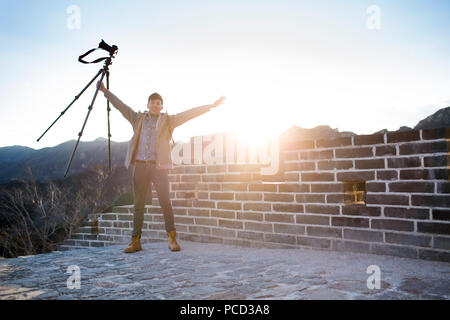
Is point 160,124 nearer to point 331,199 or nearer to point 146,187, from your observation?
point 146,187

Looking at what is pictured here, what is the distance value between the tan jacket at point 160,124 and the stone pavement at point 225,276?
1.10 m

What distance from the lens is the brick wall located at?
3.08m

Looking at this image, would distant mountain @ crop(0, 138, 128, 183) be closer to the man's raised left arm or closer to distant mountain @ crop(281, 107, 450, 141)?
distant mountain @ crop(281, 107, 450, 141)

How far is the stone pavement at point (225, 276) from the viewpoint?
2.21 m

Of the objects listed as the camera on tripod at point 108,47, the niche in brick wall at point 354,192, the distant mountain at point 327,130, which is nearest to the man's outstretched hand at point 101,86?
the camera on tripod at point 108,47

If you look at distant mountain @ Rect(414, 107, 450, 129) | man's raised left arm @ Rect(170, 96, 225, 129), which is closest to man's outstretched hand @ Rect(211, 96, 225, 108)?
man's raised left arm @ Rect(170, 96, 225, 129)

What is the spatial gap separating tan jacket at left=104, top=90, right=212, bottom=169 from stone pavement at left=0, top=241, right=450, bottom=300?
43.4 inches

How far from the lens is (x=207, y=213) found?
4750 millimetres

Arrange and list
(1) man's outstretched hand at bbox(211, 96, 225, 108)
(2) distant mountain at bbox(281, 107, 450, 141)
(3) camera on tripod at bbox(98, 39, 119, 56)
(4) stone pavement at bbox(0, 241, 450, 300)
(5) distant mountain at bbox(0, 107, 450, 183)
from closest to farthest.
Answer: (4) stone pavement at bbox(0, 241, 450, 300)
(1) man's outstretched hand at bbox(211, 96, 225, 108)
(3) camera on tripod at bbox(98, 39, 119, 56)
(2) distant mountain at bbox(281, 107, 450, 141)
(5) distant mountain at bbox(0, 107, 450, 183)

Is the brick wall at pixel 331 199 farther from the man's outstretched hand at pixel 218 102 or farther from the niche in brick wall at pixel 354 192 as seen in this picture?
the man's outstretched hand at pixel 218 102

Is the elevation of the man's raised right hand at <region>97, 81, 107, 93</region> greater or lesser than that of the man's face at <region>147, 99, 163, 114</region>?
greater

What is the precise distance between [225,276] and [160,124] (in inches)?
80.4
